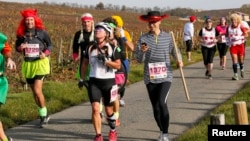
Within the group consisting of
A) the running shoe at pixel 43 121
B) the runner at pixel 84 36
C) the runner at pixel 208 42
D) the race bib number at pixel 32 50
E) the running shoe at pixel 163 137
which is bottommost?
the running shoe at pixel 43 121

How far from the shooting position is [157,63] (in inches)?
293

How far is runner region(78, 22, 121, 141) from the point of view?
725 cm

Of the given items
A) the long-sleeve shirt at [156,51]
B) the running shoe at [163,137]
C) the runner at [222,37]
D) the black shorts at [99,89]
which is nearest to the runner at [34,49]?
the black shorts at [99,89]

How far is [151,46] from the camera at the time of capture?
24.4ft

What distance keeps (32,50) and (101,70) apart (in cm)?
185

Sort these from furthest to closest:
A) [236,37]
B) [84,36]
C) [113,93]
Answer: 1. [236,37]
2. [84,36]
3. [113,93]

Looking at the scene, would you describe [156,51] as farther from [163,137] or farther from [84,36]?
[84,36]

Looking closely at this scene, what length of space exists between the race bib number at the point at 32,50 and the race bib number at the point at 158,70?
2228mm

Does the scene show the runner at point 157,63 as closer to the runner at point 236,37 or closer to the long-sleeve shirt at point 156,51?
the long-sleeve shirt at point 156,51

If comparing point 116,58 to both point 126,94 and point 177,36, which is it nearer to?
point 126,94

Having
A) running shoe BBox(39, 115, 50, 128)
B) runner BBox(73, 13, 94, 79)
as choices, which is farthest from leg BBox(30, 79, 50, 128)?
runner BBox(73, 13, 94, 79)

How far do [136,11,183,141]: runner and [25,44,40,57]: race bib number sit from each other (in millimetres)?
2016

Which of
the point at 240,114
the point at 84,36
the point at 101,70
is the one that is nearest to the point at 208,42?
the point at 84,36

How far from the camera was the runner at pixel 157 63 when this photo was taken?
7359 mm
